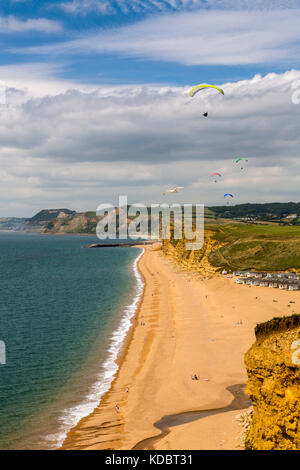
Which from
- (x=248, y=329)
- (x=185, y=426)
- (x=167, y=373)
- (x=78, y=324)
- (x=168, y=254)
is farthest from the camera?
(x=168, y=254)

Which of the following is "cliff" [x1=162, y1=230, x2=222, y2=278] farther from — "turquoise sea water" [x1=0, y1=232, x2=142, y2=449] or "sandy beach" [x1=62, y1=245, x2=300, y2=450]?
"sandy beach" [x1=62, y1=245, x2=300, y2=450]

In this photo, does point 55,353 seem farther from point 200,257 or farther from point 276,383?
point 200,257

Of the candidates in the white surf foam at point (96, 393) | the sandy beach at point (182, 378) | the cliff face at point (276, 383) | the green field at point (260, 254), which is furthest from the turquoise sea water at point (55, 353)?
the green field at point (260, 254)

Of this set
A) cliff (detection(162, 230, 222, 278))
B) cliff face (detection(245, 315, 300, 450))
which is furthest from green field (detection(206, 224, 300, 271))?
cliff face (detection(245, 315, 300, 450))

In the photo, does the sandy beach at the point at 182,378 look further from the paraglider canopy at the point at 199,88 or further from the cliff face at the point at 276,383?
the paraglider canopy at the point at 199,88

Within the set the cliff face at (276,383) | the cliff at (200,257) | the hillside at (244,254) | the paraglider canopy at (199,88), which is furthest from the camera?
the cliff at (200,257)

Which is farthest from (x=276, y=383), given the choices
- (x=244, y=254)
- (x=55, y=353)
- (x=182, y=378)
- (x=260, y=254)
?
(x=244, y=254)
